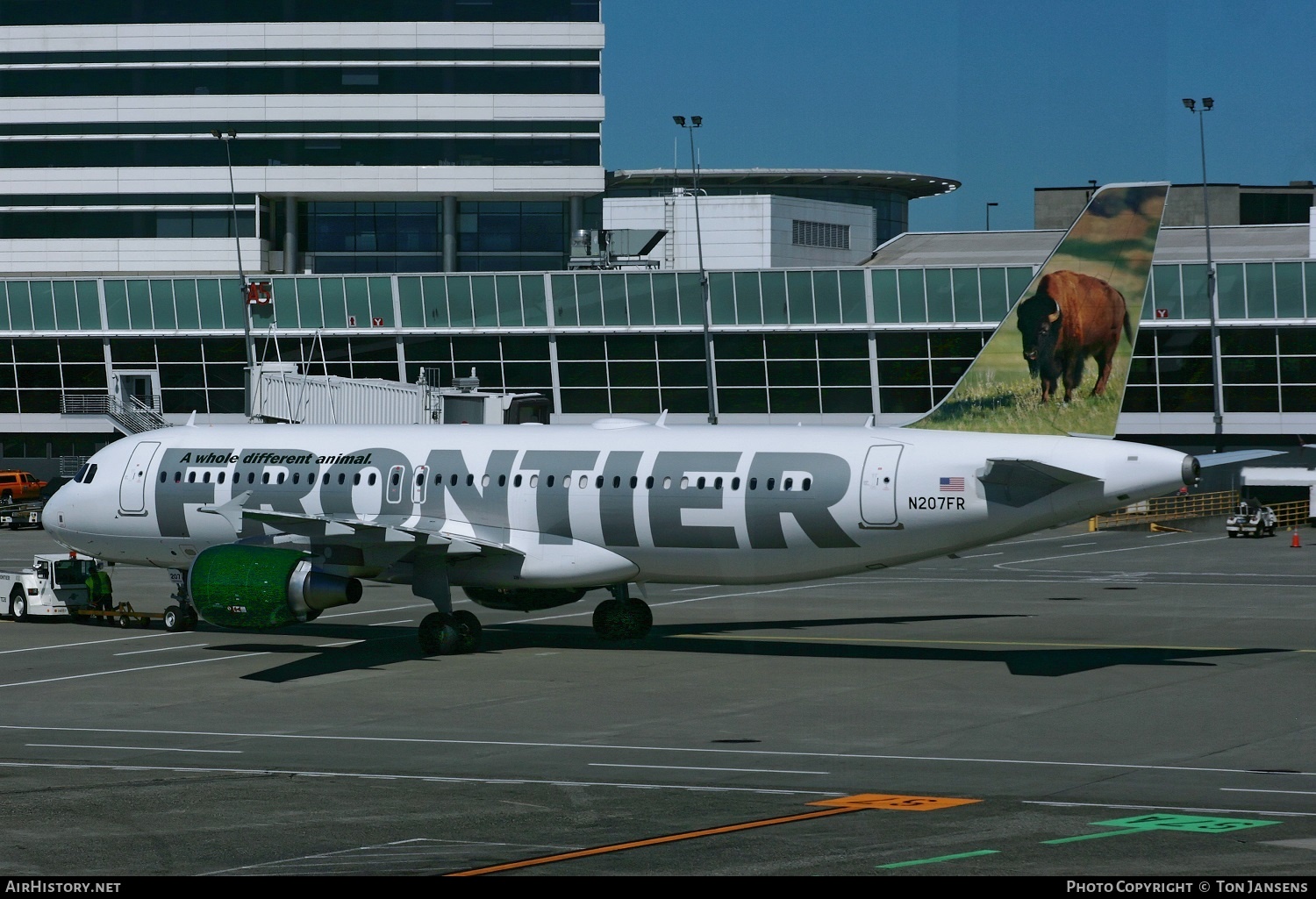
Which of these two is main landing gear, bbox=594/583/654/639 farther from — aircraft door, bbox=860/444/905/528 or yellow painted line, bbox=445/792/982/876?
yellow painted line, bbox=445/792/982/876

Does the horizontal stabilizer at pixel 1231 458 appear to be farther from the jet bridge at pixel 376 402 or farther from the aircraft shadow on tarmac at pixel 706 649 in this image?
the jet bridge at pixel 376 402

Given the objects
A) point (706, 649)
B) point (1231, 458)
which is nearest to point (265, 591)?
point (706, 649)

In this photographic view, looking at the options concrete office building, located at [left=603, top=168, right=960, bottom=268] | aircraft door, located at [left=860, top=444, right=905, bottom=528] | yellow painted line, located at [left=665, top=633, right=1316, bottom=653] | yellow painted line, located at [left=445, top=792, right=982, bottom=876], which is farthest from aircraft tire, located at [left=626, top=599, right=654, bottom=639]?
concrete office building, located at [left=603, top=168, right=960, bottom=268]

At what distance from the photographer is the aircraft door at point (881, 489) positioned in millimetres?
32656

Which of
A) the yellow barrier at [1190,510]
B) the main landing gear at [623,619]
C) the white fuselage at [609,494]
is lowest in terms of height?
the yellow barrier at [1190,510]

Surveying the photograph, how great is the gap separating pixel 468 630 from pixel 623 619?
375cm

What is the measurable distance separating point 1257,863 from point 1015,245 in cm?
9830

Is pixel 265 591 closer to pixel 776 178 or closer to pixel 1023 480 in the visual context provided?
pixel 1023 480

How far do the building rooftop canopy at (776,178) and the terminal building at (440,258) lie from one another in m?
20.2

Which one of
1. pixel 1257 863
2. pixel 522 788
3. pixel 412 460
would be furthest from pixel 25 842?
pixel 412 460

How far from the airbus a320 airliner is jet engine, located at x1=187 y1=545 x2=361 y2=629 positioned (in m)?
0.04

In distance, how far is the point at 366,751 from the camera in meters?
24.3

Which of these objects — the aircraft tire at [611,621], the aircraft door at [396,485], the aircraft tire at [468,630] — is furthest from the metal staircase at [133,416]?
the aircraft tire at [468,630]
